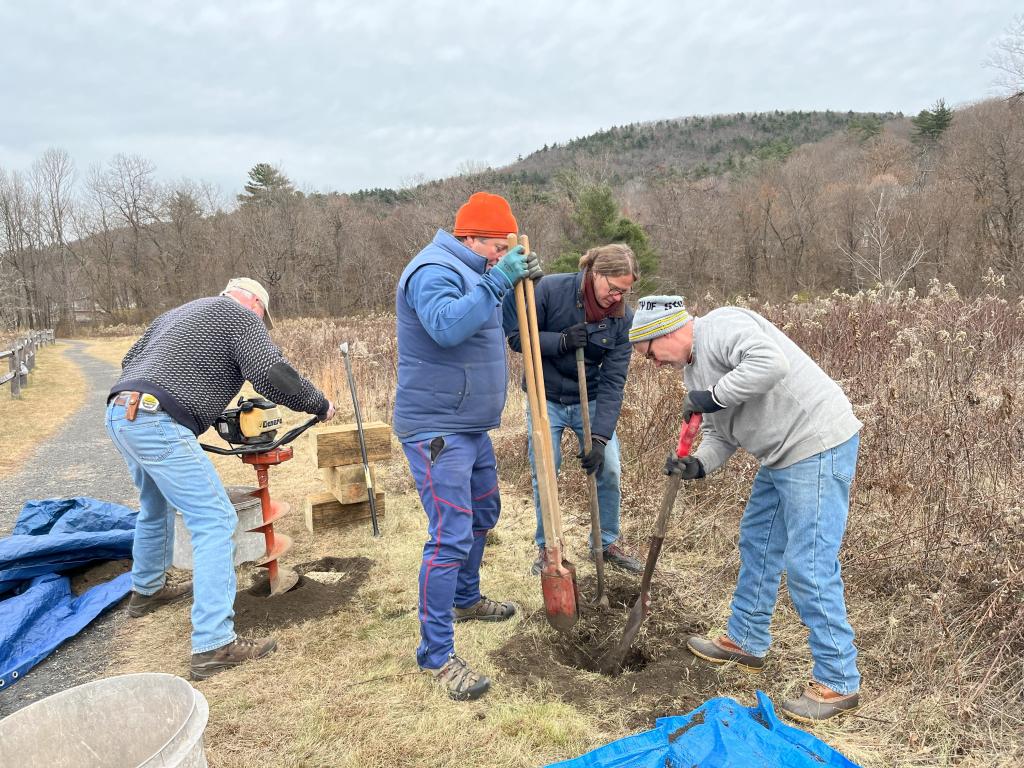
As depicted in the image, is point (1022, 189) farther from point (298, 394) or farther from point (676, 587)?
point (298, 394)

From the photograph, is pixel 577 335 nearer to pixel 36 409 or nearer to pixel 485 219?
pixel 485 219

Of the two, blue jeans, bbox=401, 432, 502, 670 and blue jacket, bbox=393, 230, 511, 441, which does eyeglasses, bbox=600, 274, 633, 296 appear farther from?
blue jeans, bbox=401, 432, 502, 670

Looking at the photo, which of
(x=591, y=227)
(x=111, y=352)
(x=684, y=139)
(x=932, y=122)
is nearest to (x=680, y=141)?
(x=684, y=139)

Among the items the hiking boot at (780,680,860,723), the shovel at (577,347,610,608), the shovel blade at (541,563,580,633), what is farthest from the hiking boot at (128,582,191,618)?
the hiking boot at (780,680,860,723)

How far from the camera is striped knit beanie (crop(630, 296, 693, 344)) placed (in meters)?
2.59

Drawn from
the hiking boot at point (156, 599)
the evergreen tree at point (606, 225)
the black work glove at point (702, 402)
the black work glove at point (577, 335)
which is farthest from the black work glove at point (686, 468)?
the evergreen tree at point (606, 225)

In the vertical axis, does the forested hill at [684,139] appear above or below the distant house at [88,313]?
above

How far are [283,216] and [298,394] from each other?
42.2 metres

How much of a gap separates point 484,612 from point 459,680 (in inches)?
27.2

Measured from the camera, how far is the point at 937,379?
15.3 ft

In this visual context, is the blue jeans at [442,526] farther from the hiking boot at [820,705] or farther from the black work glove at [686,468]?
the hiking boot at [820,705]

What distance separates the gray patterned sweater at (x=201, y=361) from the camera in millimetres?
3002

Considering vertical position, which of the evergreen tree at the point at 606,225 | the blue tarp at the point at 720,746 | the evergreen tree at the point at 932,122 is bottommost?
the blue tarp at the point at 720,746

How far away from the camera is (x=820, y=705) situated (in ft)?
8.38
